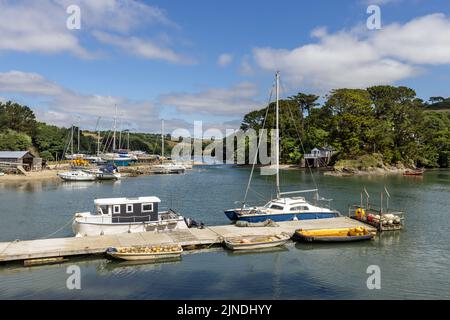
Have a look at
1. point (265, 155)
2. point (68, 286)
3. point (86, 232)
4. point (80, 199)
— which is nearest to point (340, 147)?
point (265, 155)

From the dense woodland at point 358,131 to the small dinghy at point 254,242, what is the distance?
73.3m

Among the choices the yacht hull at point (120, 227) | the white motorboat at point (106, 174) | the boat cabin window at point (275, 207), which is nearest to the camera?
the yacht hull at point (120, 227)

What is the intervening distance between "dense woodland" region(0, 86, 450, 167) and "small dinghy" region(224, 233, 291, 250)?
240ft

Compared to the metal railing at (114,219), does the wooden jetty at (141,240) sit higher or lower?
lower

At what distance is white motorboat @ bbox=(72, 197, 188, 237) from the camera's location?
30984 millimetres

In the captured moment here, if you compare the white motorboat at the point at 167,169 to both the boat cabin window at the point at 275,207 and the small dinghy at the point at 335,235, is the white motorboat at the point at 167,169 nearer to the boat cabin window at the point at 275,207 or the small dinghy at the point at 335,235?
the boat cabin window at the point at 275,207

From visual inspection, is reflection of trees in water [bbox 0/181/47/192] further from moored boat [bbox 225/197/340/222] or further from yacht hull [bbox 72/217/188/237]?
moored boat [bbox 225/197/340/222]

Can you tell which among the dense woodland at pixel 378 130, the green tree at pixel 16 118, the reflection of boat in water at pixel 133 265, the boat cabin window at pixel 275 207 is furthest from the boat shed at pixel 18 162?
the reflection of boat in water at pixel 133 265

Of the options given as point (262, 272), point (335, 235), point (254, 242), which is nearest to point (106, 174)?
point (254, 242)

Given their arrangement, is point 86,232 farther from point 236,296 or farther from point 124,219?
point 236,296

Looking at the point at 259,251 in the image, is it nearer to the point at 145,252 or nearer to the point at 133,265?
the point at 145,252

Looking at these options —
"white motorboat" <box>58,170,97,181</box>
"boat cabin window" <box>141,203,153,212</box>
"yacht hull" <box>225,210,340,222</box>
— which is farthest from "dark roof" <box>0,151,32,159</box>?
"yacht hull" <box>225,210,340,222</box>

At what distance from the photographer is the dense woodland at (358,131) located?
108375mm

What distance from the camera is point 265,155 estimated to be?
13850 centimetres
